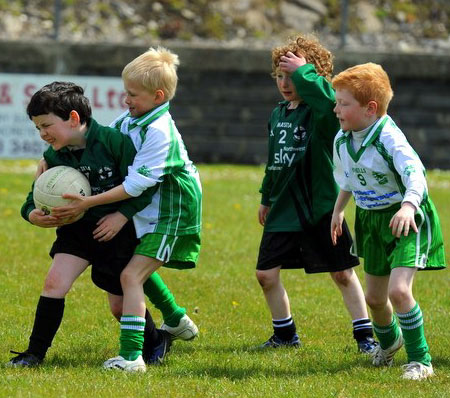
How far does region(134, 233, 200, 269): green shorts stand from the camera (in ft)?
17.8

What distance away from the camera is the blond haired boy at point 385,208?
17.0 ft

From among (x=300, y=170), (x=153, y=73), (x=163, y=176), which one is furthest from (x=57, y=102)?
(x=300, y=170)

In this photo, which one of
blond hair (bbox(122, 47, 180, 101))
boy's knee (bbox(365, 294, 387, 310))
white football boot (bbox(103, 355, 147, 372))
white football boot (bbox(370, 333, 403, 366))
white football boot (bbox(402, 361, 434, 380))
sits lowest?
white football boot (bbox(103, 355, 147, 372))

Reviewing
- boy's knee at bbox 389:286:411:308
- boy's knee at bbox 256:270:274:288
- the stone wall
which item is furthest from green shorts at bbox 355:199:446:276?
the stone wall

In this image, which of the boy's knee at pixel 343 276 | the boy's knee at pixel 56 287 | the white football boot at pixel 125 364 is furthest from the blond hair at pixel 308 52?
the white football boot at pixel 125 364

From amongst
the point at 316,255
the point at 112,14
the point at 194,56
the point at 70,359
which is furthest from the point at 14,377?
the point at 112,14

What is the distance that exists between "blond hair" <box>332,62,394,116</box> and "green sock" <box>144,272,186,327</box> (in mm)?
1583

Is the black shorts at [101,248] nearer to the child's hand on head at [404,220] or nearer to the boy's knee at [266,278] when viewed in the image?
the boy's knee at [266,278]

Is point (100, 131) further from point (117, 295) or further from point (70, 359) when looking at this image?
point (70, 359)

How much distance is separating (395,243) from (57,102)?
190cm

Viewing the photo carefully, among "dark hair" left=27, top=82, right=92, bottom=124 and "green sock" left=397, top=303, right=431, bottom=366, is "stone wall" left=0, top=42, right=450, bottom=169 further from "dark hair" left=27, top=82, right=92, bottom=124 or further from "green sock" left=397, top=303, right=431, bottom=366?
"green sock" left=397, top=303, right=431, bottom=366

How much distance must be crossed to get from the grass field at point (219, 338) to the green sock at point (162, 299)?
18 cm

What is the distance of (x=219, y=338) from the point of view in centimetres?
639

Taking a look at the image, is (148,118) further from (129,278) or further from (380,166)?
(380,166)
